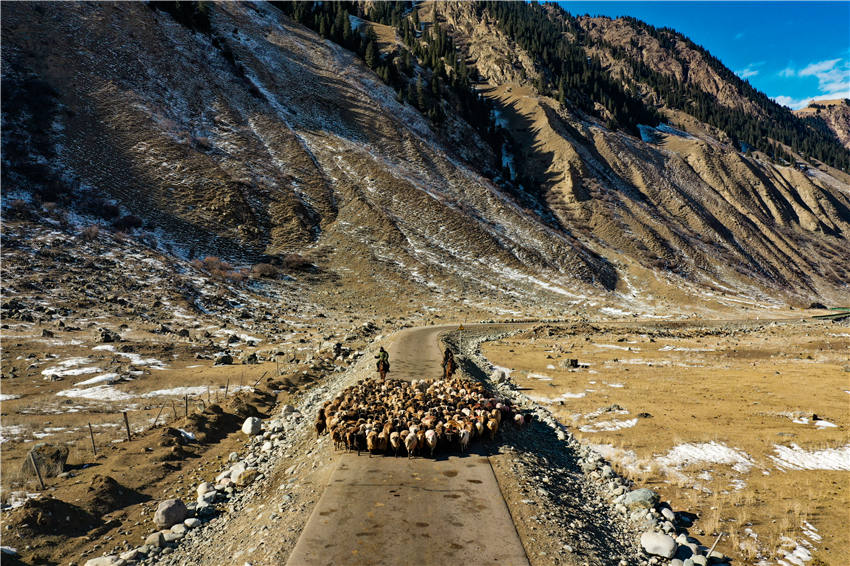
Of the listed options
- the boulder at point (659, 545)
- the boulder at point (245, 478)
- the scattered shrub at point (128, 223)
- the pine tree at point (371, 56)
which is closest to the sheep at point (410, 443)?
the boulder at point (245, 478)

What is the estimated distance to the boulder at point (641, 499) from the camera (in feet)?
37.6

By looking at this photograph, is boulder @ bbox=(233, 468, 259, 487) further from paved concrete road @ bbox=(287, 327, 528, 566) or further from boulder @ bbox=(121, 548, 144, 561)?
boulder @ bbox=(121, 548, 144, 561)

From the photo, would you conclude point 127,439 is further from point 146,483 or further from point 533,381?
point 533,381

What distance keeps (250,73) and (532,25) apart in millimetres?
157672

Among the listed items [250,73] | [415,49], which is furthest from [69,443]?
[415,49]

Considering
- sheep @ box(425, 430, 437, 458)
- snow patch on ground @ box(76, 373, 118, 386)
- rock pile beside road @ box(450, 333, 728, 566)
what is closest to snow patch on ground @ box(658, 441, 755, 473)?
A: rock pile beside road @ box(450, 333, 728, 566)

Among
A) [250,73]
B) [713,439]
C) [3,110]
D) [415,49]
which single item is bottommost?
[713,439]

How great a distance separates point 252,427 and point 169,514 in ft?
23.3

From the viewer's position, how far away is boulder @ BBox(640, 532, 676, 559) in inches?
370

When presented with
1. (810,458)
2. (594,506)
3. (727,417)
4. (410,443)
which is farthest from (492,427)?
(727,417)

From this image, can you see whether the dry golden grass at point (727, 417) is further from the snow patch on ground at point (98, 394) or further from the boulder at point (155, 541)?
the snow patch on ground at point (98, 394)

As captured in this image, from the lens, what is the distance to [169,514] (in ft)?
36.7

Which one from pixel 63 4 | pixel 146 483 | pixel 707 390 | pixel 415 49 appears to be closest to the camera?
pixel 146 483

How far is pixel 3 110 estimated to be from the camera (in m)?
57.4
